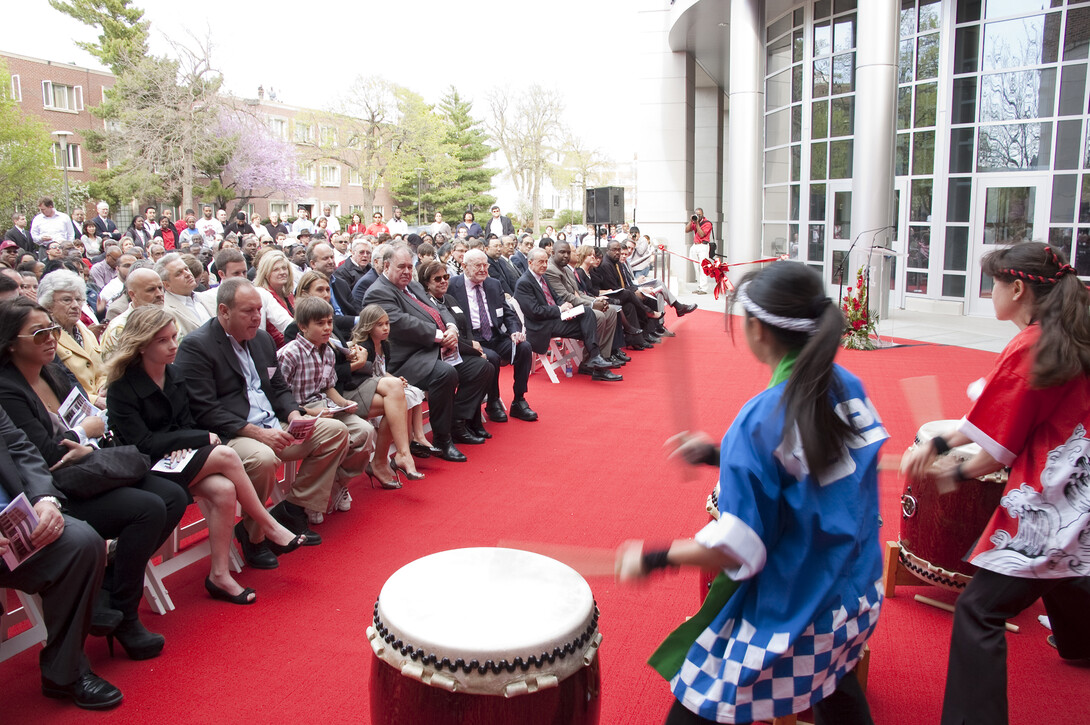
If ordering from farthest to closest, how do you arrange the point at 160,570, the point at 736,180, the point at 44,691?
the point at 736,180
the point at 160,570
the point at 44,691

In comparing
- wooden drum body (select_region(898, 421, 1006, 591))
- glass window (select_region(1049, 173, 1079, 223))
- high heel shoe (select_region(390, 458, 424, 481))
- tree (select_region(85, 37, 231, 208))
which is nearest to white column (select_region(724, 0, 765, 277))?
glass window (select_region(1049, 173, 1079, 223))

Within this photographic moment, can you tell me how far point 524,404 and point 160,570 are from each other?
373cm

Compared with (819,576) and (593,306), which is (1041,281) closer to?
(819,576)

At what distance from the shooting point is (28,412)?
122 inches

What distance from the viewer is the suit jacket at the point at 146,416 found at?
3.45 metres

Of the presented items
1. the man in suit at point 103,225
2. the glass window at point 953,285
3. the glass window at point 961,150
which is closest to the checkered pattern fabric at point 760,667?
the glass window at point 953,285

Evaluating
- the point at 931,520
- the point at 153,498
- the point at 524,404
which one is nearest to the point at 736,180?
the point at 524,404

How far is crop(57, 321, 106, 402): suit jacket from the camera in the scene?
14.9 feet

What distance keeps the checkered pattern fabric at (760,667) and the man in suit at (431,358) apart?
13.2ft

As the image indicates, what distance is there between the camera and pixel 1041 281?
97.7 inches

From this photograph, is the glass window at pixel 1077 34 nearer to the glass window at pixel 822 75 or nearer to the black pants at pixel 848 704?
the glass window at pixel 822 75

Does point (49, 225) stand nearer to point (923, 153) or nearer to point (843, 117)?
point (843, 117)

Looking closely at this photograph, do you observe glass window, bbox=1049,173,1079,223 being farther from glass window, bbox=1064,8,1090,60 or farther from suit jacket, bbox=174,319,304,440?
suit jacket, bbox=174,319,304,440

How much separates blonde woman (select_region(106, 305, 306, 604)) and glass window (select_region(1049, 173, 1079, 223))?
12281 millimetres
